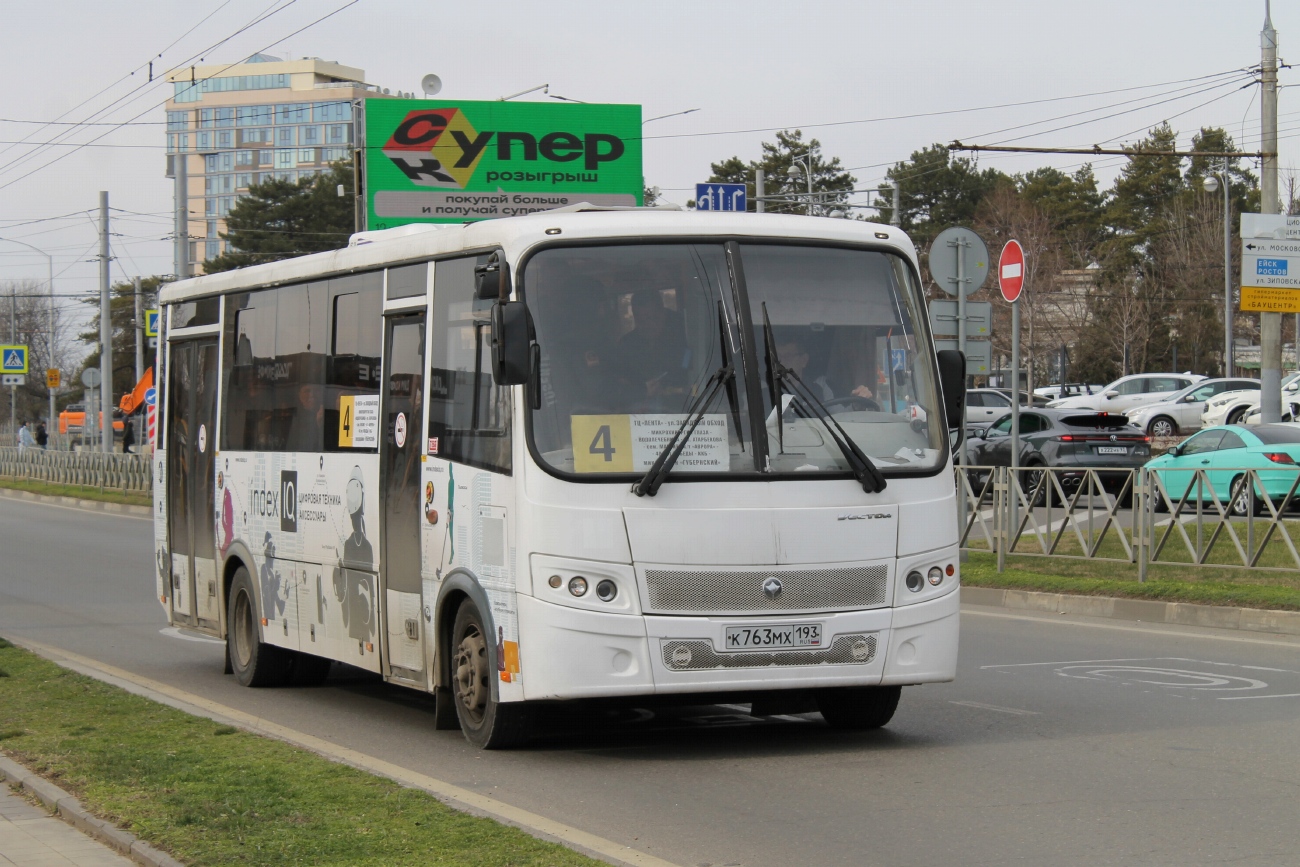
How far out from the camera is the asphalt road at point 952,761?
6.57 meters

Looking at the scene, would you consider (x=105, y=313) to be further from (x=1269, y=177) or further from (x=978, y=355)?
(x=978, y=355)

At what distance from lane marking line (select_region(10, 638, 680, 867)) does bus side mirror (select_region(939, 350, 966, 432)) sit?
3251mm

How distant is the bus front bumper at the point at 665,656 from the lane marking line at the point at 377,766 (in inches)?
30.6

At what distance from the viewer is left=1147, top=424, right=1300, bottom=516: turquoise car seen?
52.1ft

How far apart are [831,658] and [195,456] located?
6.39 metres

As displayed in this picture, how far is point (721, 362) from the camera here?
8.42m

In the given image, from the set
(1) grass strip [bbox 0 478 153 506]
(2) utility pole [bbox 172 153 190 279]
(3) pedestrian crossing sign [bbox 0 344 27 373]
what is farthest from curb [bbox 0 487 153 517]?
(3) pedestrian crossing sign [bbox 0 344 27 373]

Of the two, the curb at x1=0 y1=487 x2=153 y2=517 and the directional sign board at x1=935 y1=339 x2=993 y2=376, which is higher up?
the directional sign board at x1=935 y1=339 x2=993 y2=376

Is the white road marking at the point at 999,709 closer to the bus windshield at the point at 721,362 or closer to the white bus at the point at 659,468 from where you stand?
the white bus at the point at 659,468

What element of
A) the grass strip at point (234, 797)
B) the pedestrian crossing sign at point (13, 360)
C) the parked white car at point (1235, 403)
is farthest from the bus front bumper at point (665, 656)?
the pedestrian crossing sign at point (13, 360)

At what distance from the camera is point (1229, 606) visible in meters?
14.8

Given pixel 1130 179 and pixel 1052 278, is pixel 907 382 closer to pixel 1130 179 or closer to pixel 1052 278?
pixel 1052 278

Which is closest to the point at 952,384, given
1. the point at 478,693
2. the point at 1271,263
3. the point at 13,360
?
the point at 478,693

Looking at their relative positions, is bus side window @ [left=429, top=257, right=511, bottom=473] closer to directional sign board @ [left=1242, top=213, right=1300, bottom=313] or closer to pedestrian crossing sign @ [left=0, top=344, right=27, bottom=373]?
directional sign board @ [left=1242, top=213, right=1300, bottom=313]
